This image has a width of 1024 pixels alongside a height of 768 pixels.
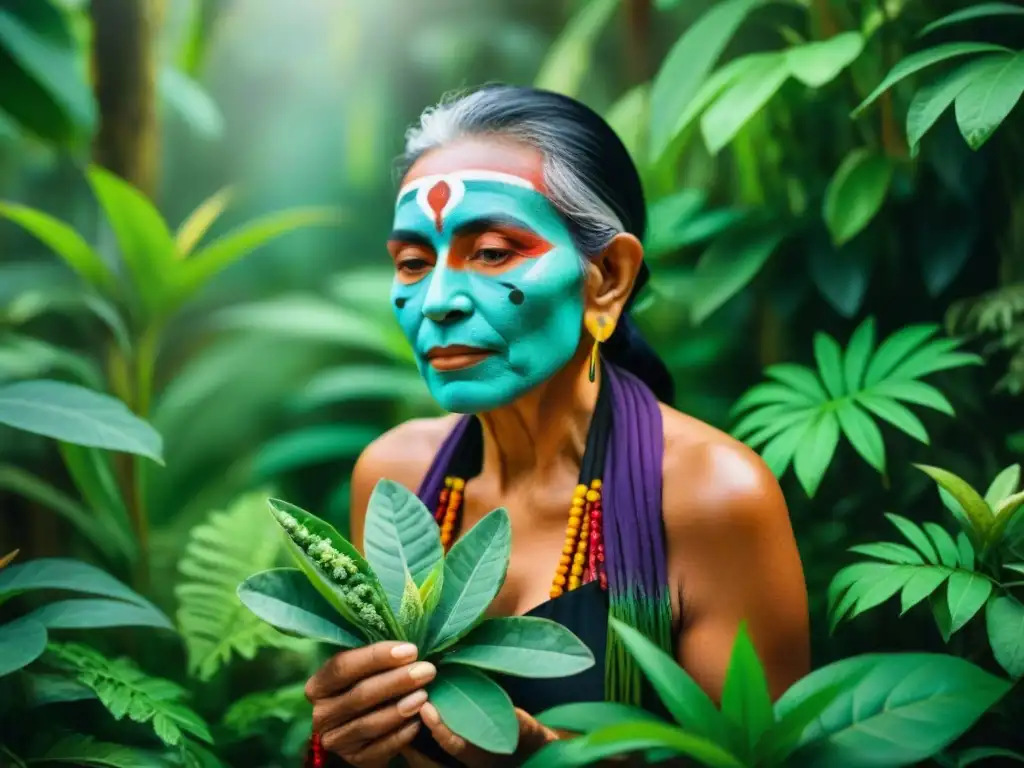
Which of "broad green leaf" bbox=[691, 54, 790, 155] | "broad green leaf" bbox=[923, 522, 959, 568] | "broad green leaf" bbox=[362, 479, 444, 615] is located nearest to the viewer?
"broad green leaf" bbox=[362, 479, 444, 615]

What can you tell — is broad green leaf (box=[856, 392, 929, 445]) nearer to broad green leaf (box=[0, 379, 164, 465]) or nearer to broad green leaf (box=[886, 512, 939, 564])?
broad green leaf (box=[886, 512, 939, 564])

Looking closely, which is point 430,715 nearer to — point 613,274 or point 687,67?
point 613,274

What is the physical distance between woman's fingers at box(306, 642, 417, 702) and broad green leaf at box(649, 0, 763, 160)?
33.9 inches

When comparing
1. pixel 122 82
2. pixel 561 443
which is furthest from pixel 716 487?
pixel 122 82

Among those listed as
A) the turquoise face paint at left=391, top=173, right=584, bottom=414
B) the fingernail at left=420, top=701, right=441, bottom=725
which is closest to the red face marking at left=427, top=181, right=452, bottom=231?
the turquoise face paint at left=391, top=173, right=584, bottom=414

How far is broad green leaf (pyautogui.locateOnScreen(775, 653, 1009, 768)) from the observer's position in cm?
87

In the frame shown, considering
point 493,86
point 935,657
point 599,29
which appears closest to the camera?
point 935,657

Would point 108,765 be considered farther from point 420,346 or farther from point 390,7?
point 390,7

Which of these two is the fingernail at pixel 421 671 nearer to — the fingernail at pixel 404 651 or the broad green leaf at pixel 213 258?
the fingernail at pixel 404 651

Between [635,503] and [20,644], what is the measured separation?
2.41ft

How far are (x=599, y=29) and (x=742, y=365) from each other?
28.2 inches

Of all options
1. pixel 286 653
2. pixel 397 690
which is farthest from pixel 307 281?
pixel 397 690

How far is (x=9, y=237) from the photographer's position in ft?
7.25

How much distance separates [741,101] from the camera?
140 cm
